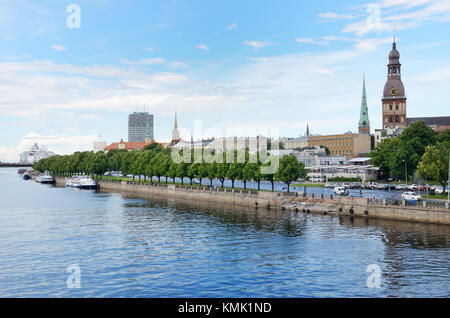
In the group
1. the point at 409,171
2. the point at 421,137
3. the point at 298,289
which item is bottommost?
the point at 298,289

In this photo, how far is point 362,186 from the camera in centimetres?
13650

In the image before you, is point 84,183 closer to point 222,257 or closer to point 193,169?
point 193,169

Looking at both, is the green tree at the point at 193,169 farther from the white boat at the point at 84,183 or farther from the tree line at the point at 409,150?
the tree line at the point at 409,150

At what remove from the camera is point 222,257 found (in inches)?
1759

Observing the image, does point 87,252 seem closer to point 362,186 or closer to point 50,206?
point 50,206

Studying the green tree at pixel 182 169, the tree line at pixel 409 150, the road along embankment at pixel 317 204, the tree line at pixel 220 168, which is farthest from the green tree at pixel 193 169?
the tree line at pixel 409 150

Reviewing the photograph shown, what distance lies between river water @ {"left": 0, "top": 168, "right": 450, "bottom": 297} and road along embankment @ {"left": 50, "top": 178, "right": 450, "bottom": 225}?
2406 millimetres

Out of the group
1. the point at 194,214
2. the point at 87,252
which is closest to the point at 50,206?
the point at 194,214

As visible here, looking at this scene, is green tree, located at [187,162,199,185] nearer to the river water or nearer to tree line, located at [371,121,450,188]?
the river water

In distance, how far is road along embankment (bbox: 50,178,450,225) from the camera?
6394cm

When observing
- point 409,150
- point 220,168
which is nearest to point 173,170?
point 220,168

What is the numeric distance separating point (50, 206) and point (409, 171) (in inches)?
3850

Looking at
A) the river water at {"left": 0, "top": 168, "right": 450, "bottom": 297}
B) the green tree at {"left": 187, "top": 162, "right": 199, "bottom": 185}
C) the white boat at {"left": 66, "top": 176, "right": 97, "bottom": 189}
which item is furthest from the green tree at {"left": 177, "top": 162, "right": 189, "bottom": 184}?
the river water at {"left": 0, "top": 168, "right": 450, "bottom": 297}
